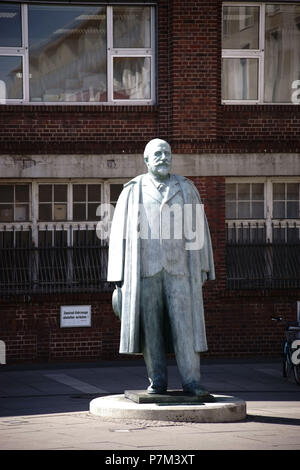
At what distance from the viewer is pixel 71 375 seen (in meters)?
19.6

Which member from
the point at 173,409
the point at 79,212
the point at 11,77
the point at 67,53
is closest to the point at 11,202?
the point at 79,212

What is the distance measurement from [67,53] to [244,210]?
463 centimetres

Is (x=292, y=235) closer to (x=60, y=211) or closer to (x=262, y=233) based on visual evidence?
(x=262, y=233)

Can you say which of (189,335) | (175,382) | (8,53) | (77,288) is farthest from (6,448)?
(8,53)

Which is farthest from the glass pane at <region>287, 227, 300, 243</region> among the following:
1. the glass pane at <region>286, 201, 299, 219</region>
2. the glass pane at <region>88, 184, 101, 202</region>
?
the glass pane at <region>88, 184, 101, 202</region>

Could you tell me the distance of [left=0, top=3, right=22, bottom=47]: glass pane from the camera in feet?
71.7

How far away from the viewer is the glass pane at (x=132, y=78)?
2241 centimetres

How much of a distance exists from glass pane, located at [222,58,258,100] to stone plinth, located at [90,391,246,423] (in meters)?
10.4

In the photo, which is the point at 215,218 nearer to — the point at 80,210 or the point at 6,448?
the point at 80,210

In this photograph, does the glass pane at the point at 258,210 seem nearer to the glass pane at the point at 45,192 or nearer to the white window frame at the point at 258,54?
the white window frame at the point at 258,54

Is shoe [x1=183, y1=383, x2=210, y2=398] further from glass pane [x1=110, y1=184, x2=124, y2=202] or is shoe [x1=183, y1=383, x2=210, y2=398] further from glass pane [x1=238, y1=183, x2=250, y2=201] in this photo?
glass pane [x1=238, y1=183, x2=250, y2=201]

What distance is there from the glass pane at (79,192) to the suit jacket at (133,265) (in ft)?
28.0

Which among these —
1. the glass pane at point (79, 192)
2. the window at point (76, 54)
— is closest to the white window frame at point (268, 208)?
the window at point (76, 54)

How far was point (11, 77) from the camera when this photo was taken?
72.3 feet
